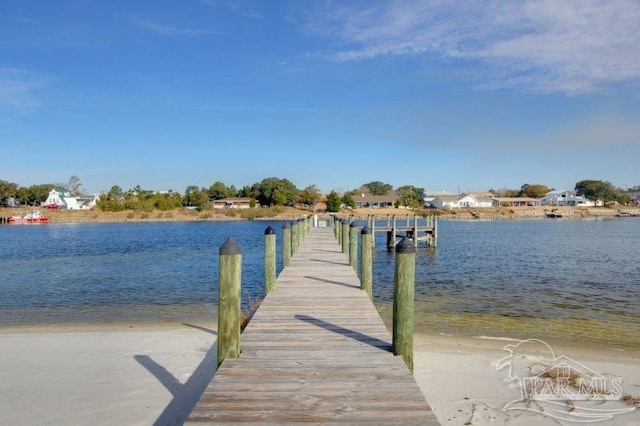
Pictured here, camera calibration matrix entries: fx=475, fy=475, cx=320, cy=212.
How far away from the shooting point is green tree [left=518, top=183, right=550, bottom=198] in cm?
16488

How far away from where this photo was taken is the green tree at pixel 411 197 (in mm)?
130625

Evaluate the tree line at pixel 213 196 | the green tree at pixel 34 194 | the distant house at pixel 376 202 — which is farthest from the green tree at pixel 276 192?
the green tree at pixel 34 194

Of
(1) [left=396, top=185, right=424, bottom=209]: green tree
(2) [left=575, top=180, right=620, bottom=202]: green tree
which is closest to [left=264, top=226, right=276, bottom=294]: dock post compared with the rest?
(1) [left=396, top=185, right=424, bottom=209]: green tree

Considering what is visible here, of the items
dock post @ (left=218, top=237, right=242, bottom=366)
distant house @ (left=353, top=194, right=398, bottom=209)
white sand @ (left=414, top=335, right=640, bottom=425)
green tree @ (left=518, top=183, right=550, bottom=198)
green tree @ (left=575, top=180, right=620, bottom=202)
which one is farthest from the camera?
green tree @ (left=518, top=183, right=550, bottom=198)

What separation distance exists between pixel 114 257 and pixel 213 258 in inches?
308

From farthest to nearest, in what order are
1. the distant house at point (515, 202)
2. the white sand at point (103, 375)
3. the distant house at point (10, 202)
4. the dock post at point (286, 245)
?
the distant house at point (515, 202) < the distant house at point (10, 202) < the dock post at point (286, 245) < the white sand at point (103, 375)

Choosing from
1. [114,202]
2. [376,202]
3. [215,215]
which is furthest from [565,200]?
[114,202]

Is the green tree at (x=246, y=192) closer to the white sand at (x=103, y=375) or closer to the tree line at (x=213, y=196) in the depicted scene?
the tree line at (x=213, y=196)

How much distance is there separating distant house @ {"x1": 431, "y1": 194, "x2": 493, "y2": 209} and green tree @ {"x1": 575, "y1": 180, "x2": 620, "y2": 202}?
33509mm

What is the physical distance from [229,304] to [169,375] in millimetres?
3714

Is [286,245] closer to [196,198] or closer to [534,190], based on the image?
[196,198]

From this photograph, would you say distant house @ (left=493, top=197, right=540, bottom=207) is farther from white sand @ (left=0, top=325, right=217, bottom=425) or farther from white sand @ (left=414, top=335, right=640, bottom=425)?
white sand @ (left=0, top=325, right=217, bottom=425)

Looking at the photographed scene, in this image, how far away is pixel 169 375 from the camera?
8594 millimetres

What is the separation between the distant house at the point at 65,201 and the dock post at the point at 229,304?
129518 mm
